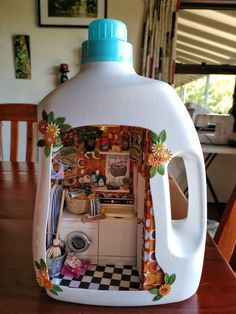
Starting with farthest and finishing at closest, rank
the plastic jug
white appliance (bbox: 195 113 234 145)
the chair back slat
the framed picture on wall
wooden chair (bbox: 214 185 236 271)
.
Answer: white appliance (bbox: 195 113 234 145) → the framed picture on wall → the chair back slat → wooden chair (bbox: 214 185 236 271) → the plastic jug

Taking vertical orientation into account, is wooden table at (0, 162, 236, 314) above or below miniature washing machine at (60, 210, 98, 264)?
below

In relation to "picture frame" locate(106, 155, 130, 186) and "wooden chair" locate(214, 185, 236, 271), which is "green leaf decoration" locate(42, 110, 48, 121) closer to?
"picture frame" locate(106, 155, 130, 186)

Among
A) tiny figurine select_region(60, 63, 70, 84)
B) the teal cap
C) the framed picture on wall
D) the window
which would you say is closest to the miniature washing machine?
A: the teal cap

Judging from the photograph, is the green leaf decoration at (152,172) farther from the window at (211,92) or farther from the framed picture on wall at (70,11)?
the window at (211,92)

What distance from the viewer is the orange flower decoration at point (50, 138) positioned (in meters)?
0.34

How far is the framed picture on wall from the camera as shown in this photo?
2002 mm

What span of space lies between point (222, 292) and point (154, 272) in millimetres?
116

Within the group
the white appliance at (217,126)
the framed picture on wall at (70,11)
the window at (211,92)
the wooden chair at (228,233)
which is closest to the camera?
the wooden chair at (228,233)

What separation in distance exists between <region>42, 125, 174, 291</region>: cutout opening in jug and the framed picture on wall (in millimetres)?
1889

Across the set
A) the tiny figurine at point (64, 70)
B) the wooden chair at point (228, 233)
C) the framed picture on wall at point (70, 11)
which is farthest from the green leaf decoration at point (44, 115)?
the framed picture on wall at point (70, 11)

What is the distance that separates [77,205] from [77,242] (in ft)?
0.18

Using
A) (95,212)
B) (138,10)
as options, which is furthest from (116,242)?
(138,10)

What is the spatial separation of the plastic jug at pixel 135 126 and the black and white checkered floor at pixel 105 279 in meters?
0.01

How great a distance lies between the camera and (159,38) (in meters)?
2.07
